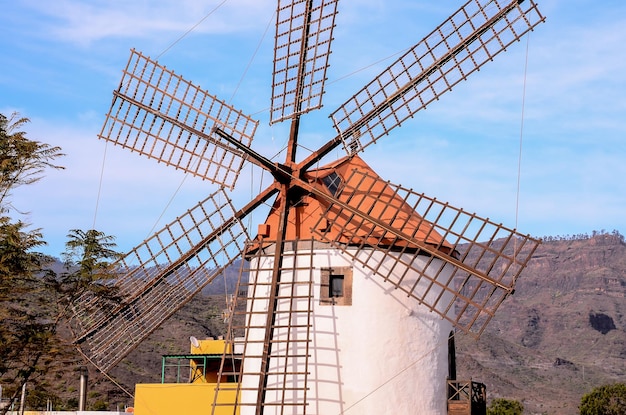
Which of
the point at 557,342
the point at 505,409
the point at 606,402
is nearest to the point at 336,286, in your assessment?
the point at 505,409

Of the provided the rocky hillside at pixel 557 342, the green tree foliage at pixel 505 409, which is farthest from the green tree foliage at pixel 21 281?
the rocky hillside at pixel 557 342

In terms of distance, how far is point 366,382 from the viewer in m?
19.7

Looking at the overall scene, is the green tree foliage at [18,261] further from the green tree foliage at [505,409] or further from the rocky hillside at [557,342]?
the rocky hillside at [557,342]

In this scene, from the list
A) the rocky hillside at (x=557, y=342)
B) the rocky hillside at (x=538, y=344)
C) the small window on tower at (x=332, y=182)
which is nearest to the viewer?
the small window on tower at (x=332, y=182)

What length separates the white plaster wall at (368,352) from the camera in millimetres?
19734

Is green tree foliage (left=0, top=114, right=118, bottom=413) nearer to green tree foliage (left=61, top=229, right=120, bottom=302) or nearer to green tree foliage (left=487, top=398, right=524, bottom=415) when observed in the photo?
green tree foliage (left=61, top=229, right=120, bottom=302)

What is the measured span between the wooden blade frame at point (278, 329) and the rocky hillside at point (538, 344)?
27.7 ft

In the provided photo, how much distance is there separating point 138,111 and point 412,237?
25.5 feet

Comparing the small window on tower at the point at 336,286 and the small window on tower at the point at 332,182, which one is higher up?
the small window on tower at the point at 332,182

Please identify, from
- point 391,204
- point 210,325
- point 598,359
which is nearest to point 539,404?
point 210,325

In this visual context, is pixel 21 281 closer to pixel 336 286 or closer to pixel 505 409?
pixel 336 286

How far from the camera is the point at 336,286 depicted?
66.7 ft

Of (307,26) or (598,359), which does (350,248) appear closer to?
(307,26)

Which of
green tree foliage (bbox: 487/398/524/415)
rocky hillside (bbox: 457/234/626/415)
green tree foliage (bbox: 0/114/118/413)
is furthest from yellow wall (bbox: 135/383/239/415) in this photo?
rocky hillside (bbox: 457/234/626/415)
